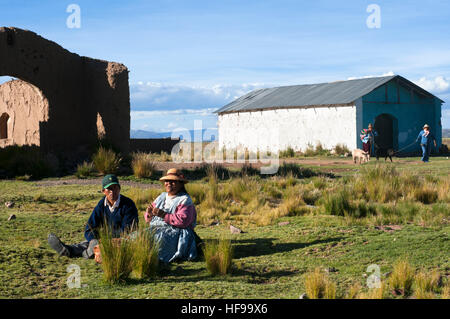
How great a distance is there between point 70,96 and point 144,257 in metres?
12.9

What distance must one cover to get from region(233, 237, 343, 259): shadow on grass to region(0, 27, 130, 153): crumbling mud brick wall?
35.6ft

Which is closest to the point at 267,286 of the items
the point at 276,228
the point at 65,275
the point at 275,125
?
the point at 65,275

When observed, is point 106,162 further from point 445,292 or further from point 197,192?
point 445,292

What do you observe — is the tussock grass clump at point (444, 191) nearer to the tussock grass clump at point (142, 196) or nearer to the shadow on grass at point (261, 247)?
the shadow on grass at point (261, 247)

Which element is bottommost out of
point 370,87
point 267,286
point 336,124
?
point 267,286

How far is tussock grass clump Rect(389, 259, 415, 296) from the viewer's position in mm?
5141

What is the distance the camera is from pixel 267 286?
18.2ft

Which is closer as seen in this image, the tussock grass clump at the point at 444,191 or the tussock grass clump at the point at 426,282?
the tussock grass clump at the point at 426,282

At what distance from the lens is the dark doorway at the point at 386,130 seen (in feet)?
100

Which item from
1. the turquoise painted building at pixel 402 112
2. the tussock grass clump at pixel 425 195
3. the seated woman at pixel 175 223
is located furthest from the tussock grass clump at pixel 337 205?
the turquoise painted building at pixel 402 112

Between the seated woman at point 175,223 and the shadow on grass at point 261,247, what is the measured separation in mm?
696

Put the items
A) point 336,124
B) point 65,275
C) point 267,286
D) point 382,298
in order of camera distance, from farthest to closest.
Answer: point 336,124
point 65,275
point 267,286
point 382,298
